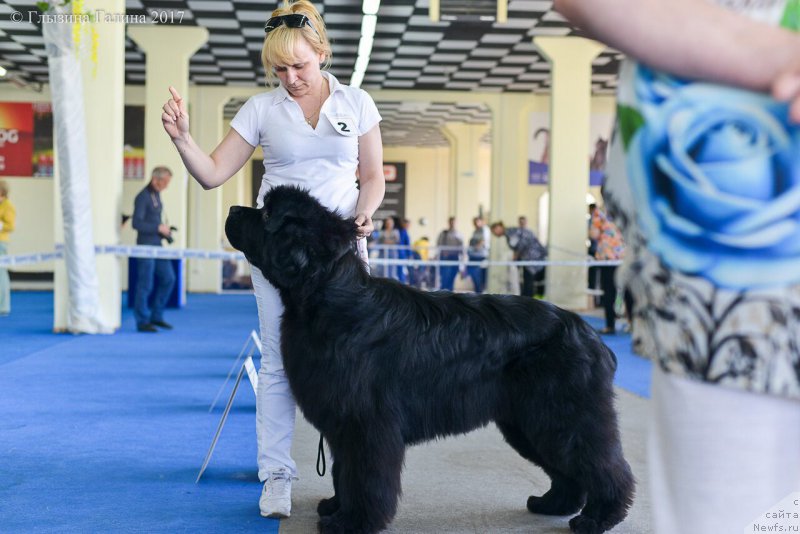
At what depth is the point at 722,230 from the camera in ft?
3.18

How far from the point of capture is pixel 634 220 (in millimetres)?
1073

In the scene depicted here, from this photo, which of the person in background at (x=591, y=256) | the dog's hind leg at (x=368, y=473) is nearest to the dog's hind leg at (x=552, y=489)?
the dog's hind leg at (x=368, y=473)

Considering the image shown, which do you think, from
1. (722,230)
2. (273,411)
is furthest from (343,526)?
(722,230)

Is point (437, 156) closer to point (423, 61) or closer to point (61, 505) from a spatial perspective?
point (423, 61)

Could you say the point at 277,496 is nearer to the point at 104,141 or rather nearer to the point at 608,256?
the point at 104,141

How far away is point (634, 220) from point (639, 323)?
0.48 feet

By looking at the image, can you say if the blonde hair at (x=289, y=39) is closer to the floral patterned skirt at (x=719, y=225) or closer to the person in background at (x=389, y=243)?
the floral patterned skirt at (x=719, y=225)

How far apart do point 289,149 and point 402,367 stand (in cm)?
98

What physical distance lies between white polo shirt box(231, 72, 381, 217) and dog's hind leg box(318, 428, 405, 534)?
904 mm

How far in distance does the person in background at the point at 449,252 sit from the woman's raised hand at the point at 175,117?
653 inches

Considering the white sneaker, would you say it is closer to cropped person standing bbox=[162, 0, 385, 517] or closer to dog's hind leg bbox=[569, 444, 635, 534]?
cropped person standing bbox=[162, 0, 385, 517]

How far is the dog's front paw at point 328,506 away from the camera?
121 inches

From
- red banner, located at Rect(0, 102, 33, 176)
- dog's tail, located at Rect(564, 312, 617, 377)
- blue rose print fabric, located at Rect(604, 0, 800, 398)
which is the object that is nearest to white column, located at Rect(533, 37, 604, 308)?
red banner, located at Rect(0, 102, 33, 176)

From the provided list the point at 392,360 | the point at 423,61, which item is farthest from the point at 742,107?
the point at 423,61
